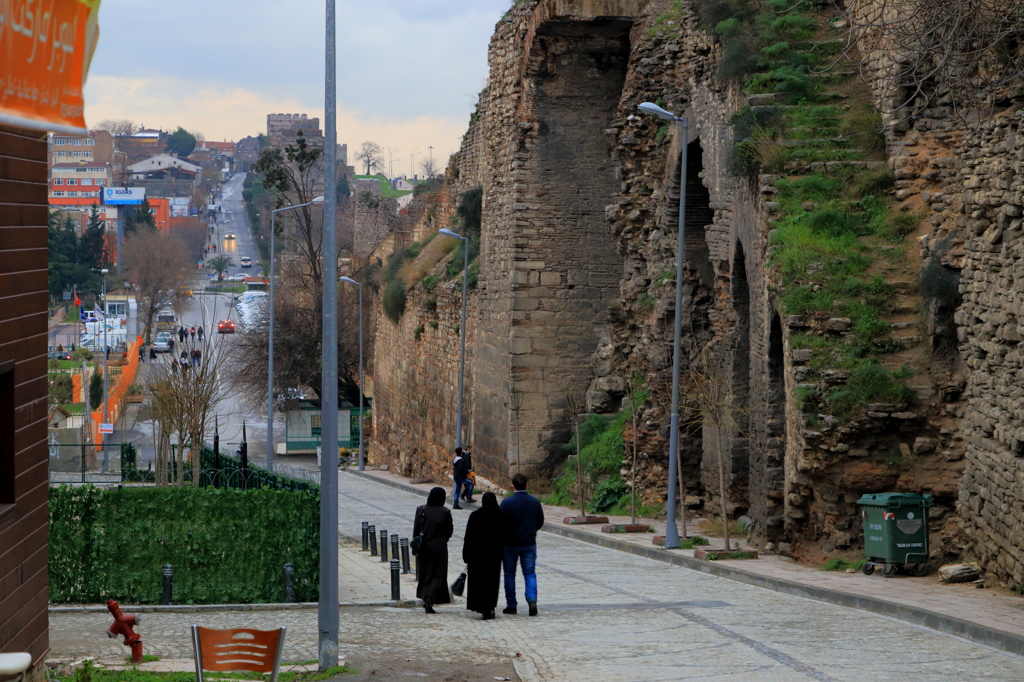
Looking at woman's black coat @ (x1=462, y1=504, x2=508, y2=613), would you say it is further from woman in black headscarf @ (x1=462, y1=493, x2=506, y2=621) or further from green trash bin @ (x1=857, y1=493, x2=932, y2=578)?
green trash bin @ (x1=857, y1=493, x2=932, y2=578)

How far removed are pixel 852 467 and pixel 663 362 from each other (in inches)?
374

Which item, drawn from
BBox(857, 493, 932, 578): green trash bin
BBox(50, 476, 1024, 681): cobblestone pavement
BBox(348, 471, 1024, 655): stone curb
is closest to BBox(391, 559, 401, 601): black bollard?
BBox(50, 476, 1024, 681): cobblestone pavement

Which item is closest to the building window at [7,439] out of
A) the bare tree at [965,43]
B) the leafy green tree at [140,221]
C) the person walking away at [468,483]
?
the bare tree at [965,43]

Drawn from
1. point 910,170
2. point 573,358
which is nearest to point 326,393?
point 910,170

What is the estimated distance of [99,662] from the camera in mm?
10070

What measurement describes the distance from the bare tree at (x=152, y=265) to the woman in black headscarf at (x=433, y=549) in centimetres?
8146

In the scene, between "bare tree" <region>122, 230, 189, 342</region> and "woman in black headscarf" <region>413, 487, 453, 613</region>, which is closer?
"woman in black headscarf" <region>413, 487, 453, 613</region>

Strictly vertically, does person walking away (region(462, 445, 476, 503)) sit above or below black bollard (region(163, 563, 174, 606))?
below

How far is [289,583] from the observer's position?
1388 cm

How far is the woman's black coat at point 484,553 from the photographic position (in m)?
12.3

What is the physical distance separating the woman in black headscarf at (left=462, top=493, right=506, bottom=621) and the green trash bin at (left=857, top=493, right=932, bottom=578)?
4.98m

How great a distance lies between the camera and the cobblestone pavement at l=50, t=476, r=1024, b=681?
966cm

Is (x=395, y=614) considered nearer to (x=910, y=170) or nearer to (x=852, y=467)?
(x=852, y=467)

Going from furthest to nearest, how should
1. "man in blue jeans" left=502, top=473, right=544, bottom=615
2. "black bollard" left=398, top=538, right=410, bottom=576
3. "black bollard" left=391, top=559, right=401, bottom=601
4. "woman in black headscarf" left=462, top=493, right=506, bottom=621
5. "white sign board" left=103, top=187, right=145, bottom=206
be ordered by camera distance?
"white sign board" left=103, top=187, right=145, bottom=206
"black bollard" left=398, top=538, right=410, bottom=576
"black bollard" left=391, top=559, right=401, bottom=601
"man in blue jeans" left=502, top=473, right=544, bottom=615
"woman in black headscarf" left=462, top=493, right=506, bottom=621
